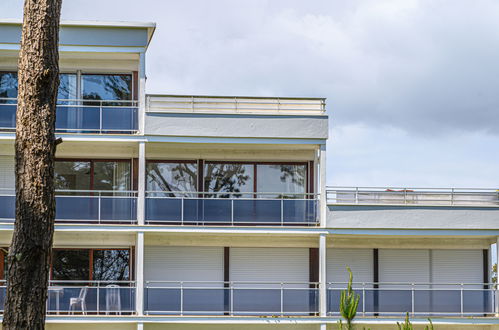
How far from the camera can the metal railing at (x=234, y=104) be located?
88.6ft

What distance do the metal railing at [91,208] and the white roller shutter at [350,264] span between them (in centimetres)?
631

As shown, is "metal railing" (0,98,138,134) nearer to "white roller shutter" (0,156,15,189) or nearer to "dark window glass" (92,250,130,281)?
"white roller shutter" (0,156,15,189)

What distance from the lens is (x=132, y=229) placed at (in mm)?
25781

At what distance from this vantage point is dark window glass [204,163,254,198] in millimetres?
28328

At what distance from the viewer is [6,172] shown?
27.8 meters

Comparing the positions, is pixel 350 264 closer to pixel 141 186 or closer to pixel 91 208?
pixel 141 186

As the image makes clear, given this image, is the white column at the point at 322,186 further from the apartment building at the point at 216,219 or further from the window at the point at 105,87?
the window at the point at 105,87

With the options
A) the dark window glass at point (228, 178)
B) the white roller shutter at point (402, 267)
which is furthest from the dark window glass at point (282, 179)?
the white roller shutter at point (402, 267)

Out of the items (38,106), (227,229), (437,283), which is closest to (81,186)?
(227,229)

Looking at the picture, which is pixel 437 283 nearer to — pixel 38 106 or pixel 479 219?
pixel 479 219

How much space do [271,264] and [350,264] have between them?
8.19 feet

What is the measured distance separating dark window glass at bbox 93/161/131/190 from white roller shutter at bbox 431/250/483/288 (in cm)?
989

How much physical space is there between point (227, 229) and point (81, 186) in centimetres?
499

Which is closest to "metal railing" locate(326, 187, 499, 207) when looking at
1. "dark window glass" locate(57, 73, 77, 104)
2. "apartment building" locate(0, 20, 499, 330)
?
"apartment building" locate(0, 20, 499, 330)
